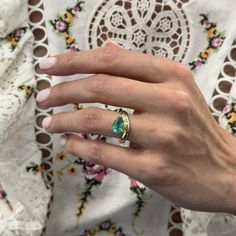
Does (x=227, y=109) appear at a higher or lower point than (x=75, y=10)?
lower

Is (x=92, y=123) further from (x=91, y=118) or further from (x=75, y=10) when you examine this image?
(x=75, y=10)

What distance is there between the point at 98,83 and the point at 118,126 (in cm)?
6

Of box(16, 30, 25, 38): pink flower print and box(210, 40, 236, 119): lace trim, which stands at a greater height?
box(16, 30, 25, 38): pink flower print

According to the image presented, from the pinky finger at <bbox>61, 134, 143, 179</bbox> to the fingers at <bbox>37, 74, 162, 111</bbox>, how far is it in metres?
0.06

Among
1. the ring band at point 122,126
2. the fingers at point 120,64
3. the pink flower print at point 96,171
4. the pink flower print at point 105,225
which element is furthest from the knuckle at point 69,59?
the pink flower print at point 105,225

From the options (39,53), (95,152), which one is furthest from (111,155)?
(39,53)

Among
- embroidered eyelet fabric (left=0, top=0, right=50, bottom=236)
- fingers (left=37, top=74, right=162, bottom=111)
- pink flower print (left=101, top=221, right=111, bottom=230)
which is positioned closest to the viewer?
fingers (left=37, top=74, right=162, bottom=111)

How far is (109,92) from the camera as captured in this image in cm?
61

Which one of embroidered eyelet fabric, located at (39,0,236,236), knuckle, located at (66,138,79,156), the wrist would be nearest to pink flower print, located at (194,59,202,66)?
embroidered eyelet fabric, located at (39,0,236,236)

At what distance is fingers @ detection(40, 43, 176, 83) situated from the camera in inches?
24.0

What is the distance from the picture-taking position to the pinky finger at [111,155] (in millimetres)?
619

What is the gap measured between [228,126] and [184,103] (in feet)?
0.58

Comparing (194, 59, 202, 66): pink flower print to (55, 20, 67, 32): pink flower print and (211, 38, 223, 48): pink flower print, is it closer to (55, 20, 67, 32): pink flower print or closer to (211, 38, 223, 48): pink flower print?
(211, 38, 223, 48): pink flower print

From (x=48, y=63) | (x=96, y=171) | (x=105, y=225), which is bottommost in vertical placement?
(x=105, y=225)
